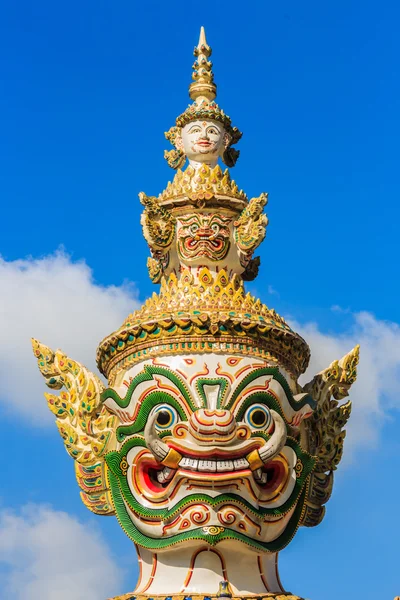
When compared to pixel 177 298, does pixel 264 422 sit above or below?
below

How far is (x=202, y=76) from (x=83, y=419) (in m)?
5.90

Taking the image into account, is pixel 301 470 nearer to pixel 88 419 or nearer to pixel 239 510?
pixel 239 510

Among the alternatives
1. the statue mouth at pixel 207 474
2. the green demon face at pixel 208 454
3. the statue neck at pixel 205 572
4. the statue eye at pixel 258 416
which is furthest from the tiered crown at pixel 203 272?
the statue neck at pixel 205 572

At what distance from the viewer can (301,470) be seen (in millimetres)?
19578

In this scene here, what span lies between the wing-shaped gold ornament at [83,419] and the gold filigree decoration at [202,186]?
2900 millimetres

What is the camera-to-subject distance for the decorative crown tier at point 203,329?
19.4 m

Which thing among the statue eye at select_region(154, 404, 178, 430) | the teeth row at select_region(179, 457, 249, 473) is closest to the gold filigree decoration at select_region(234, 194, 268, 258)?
the statue eye at select_region(154, 404, 178, 430)

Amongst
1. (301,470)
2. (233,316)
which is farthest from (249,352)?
(301,470)

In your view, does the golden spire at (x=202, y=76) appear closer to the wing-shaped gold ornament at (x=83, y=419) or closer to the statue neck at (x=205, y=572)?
the wing-shaped gold ornament at (x=83, y=419)

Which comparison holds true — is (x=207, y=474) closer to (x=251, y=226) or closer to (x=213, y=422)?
(x=213, y=422)

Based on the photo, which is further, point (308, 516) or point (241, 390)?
point (308, 516)

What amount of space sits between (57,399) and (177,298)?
255 cm

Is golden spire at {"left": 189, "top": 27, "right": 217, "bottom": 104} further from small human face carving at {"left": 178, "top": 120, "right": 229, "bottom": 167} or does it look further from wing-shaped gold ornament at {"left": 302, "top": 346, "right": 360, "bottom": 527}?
wing-shaped gold ornament at {"left": 302, "top": 346, "right": 360, "bottom": 527}

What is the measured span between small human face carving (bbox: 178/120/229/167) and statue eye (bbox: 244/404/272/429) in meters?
4.37
